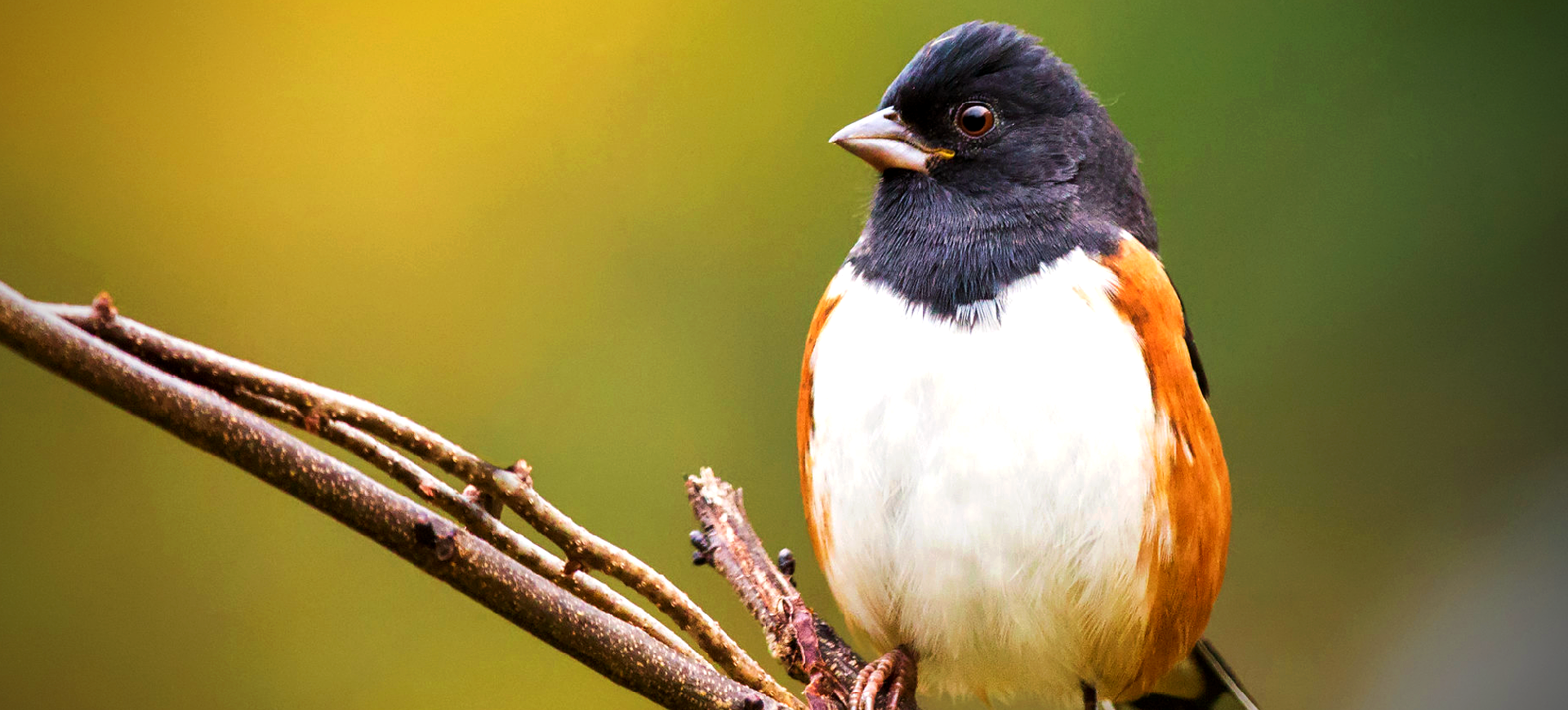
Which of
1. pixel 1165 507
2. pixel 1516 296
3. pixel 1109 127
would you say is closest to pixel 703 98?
pixel 1109 127

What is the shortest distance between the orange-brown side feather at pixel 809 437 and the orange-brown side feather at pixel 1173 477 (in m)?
0.36

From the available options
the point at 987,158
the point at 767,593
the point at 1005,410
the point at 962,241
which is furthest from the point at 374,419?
the point at 987,158

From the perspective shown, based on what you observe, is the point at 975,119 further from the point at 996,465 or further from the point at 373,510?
the point at 373,510

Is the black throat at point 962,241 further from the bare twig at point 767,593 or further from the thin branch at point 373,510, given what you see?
the thin branch at point 373,510

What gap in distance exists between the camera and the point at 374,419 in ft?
2.64

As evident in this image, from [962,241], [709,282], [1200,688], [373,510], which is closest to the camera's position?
[373,510]

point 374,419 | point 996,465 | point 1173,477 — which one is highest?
point 374,419

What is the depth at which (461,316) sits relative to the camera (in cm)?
242

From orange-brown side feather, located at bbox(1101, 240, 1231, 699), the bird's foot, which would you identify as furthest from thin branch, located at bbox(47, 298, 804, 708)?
orange-brown side feather, located at bbox(1101, 240, 1231, 699)

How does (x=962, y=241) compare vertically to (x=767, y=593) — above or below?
above

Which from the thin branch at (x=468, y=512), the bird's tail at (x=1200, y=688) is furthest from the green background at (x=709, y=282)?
the thin branch at (x=468, y=512)

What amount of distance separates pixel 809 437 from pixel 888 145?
15.8 inches

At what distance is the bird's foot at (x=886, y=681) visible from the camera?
1.37 m

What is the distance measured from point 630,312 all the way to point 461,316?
344 mm
